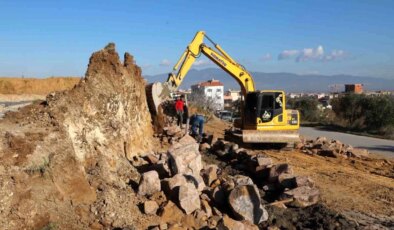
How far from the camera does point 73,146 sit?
24.8 feet

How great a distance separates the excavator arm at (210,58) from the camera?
16.4 meters

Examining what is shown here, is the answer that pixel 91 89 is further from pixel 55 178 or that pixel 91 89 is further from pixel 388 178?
pixel 388 178

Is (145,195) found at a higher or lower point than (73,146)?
lower

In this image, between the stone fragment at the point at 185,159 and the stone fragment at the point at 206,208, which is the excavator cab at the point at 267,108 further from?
the stone fragment at the point at 206,208

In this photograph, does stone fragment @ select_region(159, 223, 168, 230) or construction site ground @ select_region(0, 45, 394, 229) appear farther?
stone fragment @ select_region(159, 223, 168, 230)

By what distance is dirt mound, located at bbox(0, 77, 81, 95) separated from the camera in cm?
3288

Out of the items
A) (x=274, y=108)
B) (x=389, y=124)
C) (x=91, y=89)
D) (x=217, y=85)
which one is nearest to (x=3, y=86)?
(x=274, y=108)

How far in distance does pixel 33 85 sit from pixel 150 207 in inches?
1181

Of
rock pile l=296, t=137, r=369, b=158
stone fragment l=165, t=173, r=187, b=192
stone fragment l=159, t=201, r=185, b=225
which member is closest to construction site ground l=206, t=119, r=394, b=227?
rock pile l=296, t=137, r=369, b=158

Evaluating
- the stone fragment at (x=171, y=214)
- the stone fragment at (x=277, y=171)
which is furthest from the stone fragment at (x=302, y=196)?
the stone fragment at (x=171, y=214)

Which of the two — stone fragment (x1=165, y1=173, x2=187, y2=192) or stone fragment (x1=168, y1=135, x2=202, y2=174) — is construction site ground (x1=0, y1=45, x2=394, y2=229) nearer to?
stone fragment (x1=165, y1=173, x2=187, y2=192)

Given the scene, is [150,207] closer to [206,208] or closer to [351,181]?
[206,208]

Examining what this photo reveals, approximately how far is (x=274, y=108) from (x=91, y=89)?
8.69 metres

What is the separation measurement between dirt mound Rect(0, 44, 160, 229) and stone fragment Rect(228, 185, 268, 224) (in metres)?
1.56
